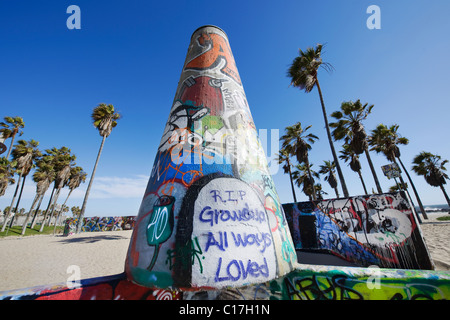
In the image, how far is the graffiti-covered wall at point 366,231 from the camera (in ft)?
19.0

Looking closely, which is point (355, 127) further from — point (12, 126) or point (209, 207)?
point (12, 126)

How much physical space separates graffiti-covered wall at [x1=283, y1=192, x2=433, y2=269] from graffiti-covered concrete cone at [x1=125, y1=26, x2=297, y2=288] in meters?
6.55

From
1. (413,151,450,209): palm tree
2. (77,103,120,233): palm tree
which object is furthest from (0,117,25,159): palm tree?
(413,151,450,209): palm tree

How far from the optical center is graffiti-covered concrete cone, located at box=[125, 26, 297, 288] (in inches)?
68.9

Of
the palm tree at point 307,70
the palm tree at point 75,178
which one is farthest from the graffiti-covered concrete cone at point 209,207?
the palm tree at point 75,178

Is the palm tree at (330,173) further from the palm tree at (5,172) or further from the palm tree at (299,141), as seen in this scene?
the palm tree at (5,172)

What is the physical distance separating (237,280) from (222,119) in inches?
81.1

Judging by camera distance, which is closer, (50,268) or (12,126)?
(50,268)

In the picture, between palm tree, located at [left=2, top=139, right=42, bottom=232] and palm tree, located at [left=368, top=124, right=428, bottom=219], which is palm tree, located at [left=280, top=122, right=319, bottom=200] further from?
palm tree, located at [left=2, top=139, right=42, bottom=232]

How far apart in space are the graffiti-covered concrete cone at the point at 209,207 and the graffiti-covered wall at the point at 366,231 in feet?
21.5

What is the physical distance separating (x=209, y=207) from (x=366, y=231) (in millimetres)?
7866

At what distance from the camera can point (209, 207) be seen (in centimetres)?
195

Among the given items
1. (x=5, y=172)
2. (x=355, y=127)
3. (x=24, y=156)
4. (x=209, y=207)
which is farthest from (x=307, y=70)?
(x=5, y=172)
